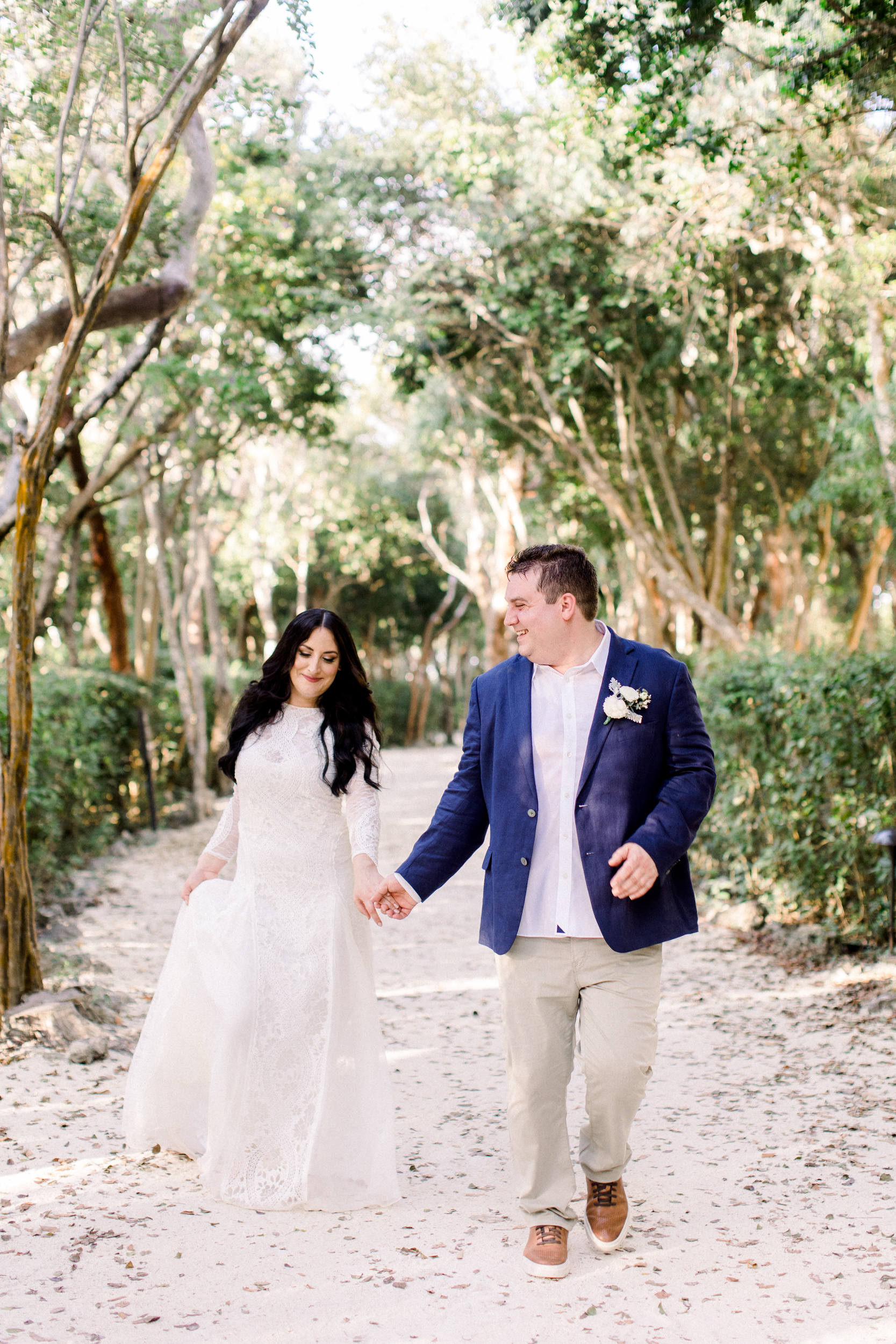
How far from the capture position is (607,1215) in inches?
141

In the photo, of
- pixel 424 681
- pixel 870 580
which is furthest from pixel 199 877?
pixel 424 681

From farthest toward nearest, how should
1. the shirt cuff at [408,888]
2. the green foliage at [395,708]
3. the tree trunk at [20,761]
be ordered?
the green foliage at [395,708] → the tree trunk at [20,761] → the shirt cuff at [408,888]

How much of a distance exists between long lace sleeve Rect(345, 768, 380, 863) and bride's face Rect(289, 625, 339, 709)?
388 mm

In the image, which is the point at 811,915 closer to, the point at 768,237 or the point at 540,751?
the point at 540,751

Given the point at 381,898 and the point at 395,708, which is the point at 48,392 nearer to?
the point at 381,898

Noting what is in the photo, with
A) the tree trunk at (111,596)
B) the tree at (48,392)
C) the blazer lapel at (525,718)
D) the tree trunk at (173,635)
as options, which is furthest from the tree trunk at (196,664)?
the blazer lapel at (525,718)

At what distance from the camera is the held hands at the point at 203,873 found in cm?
444

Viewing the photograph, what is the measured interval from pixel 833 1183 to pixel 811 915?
4.12 metres

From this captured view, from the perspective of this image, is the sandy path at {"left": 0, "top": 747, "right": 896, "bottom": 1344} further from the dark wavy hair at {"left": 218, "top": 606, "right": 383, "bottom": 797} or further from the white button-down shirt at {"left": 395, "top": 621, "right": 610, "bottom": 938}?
the dark wavy hair at {"left": 218, "top": 606, "right": 383, "bottom": 797}

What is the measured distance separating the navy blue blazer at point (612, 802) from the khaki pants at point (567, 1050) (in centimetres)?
13

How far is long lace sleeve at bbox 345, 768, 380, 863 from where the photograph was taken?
4.20m

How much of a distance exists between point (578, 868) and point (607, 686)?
589mm

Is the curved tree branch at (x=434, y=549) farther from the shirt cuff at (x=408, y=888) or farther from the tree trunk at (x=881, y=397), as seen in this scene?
the shirt cuff at (x=408, y=888)

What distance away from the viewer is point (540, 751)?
361 cm
